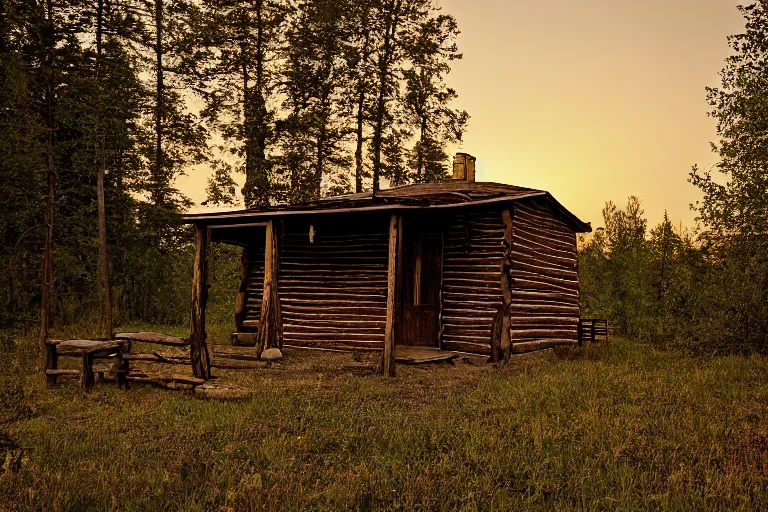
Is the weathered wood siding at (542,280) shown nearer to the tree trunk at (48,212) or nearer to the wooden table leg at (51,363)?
the wooden table leg at (51,363)

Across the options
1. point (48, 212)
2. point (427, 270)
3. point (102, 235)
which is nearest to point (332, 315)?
point (427, 270)

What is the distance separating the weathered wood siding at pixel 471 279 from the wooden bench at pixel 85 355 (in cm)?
756

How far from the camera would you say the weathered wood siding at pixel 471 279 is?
1259cm

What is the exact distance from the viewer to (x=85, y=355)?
819cm

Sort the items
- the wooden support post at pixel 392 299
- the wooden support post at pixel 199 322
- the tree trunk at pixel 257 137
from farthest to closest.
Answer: the tree trunk at pixel 257 137 → the wooden support post at pixel 392 299 → the wooden support post at pixel 199 322

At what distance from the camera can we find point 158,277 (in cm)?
2053

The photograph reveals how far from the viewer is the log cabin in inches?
469

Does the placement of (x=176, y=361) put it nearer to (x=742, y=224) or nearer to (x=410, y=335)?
(x=410, y=335)

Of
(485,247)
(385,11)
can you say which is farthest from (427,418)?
(385,11)

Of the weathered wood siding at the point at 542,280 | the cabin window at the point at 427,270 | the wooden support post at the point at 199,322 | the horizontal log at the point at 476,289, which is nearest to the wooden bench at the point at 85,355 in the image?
the wooden support post at the point at 199,322

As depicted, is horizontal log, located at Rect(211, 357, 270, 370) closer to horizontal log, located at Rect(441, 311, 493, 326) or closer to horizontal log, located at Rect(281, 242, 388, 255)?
horizontal log, located at Rect(281, 242, 388, 255)

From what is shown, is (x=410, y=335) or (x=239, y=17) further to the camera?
(x=239, y=17)

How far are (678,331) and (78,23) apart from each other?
22010 millimetres

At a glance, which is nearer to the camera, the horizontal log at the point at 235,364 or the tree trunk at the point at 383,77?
the horizontal log at the point at 235,364
